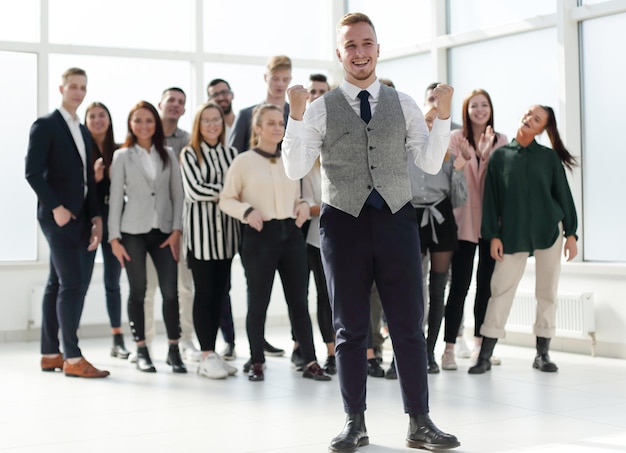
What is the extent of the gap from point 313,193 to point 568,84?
1996mm

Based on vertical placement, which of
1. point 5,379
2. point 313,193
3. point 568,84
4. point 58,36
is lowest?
point 5,379

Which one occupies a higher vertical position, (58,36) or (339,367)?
(58,36)

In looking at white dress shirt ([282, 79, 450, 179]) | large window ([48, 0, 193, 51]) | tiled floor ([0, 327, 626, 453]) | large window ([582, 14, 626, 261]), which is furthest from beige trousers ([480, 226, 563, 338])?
large window ([48, 0, 193, 51])

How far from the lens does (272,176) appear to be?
4.55 metres

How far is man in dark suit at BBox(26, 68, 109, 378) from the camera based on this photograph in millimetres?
4688

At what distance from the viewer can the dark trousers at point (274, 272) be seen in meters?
4.50

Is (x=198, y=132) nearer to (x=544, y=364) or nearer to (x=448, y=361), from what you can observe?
(x=448, y=361)

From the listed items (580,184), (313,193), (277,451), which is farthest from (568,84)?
(277,451)

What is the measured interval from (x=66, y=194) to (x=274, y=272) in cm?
115

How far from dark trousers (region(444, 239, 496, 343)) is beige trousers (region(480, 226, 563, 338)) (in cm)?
10

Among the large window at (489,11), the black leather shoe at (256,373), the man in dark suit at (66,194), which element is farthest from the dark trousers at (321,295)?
the large window at (489,11)

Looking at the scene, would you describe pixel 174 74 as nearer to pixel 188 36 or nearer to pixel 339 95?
pixel 188 36

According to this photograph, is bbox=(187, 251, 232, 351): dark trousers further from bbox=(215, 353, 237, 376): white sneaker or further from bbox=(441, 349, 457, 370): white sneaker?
bbox=(441, 349, 457, 370): white sneaker

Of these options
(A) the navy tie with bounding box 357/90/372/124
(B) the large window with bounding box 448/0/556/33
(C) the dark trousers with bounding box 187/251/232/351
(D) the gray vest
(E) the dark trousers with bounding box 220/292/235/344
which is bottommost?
(E) the dark trousers with bounding box 220/292/235/344
